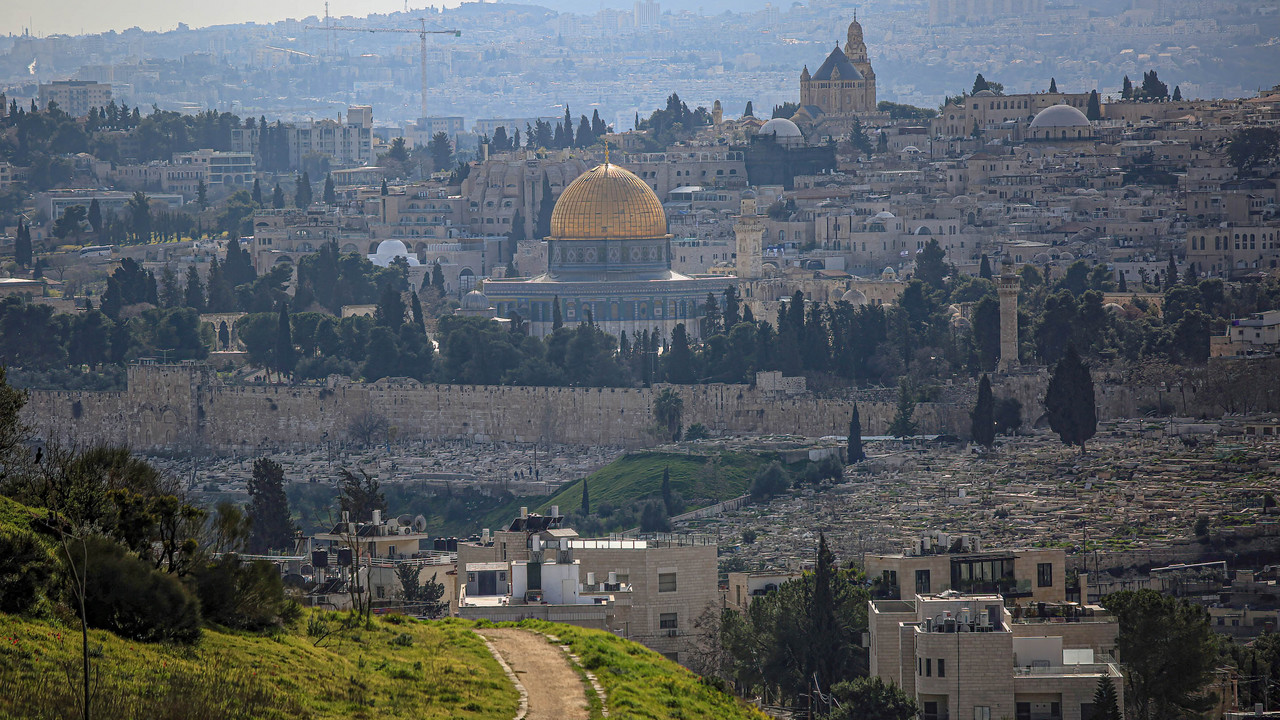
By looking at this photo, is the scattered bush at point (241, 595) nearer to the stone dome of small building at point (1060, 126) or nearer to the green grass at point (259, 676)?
the green grass at point (259, 676)

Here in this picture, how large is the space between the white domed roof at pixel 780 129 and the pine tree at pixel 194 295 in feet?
102

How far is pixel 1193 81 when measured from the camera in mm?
192500

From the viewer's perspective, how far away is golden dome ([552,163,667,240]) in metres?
92.2

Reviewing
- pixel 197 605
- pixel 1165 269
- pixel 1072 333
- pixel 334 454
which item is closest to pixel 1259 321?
pixel 1072 333

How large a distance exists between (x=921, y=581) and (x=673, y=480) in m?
24.2

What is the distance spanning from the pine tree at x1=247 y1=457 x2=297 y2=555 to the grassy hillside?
9.92m

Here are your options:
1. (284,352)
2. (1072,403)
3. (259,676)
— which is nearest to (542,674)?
(259,676)

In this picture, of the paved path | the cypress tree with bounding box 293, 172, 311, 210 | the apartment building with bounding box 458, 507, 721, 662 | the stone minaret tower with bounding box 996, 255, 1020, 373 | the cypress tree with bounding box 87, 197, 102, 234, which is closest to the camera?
the paved path

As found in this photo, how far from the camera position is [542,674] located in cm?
2450

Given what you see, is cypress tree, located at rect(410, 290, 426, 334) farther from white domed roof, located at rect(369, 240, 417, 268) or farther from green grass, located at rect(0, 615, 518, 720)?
green grass, located at rect(0, 615, 518, 720)

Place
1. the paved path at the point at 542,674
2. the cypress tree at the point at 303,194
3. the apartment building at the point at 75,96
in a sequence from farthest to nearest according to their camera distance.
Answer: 1. the apartment building at the point at 75,96
2. the cypress tree at the point at 303,194
3. the paved path at the point at 542,674

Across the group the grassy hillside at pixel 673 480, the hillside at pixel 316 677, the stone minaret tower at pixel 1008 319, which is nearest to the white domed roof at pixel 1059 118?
the stone minaret tower at pixel 1008 319

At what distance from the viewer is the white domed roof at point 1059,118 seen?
355 ft

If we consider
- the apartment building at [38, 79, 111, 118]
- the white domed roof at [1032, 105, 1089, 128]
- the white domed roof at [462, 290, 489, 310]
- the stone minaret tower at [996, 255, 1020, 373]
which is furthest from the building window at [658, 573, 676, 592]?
the apartment building at [38, 79, 111, 118]
